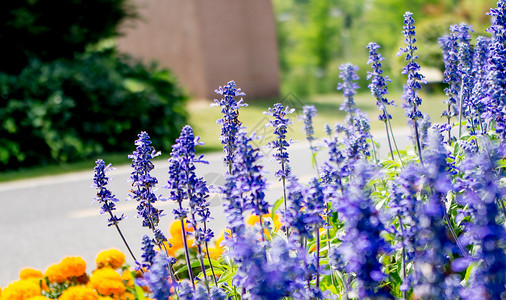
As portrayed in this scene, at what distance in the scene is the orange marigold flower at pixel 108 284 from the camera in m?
2.53

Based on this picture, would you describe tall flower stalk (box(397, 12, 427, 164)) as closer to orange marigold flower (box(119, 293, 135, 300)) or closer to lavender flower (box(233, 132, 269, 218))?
lavender flower (box(233, 132, 269, 218))

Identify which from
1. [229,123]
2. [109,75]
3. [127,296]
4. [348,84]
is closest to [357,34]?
[109,75]

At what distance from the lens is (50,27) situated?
1132 centimetres

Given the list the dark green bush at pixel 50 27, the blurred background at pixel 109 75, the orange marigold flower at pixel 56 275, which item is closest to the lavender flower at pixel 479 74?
the orange marigold flower at pixel 56 275

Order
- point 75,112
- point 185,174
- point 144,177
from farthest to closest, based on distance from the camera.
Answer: point 75,112 → point 144,177 → point 185,174

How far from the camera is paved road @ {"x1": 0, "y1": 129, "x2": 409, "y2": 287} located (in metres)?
5.60

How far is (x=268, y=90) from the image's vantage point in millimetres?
19094

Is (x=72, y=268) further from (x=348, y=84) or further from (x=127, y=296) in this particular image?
(x=348, y=84)

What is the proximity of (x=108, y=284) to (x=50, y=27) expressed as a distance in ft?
32.5

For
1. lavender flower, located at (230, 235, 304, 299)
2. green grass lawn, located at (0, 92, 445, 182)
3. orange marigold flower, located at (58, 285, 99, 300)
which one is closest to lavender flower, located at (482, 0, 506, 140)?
lavender flower, located at (230, 235, 304, 299)

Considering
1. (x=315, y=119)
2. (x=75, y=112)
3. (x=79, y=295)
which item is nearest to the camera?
(x=79, y=295)

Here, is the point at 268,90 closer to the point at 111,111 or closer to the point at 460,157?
the point at 111,111

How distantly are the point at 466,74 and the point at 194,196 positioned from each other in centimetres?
154

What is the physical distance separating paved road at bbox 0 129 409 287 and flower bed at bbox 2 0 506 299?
2.23 m
